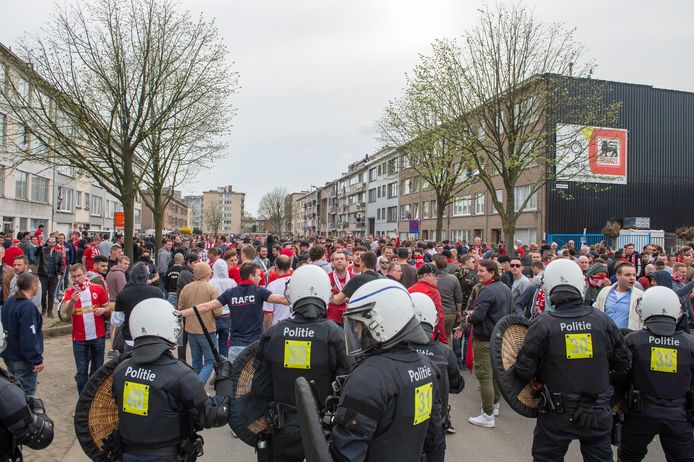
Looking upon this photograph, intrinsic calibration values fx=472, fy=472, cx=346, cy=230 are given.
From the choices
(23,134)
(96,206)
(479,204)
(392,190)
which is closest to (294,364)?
(23,134)

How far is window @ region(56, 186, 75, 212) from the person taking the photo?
37688 millimetres

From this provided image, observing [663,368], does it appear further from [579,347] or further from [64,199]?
[64,199]

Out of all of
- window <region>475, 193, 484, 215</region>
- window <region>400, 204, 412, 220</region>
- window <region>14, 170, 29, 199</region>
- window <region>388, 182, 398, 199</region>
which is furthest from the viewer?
window <region>388, 182, 398, 199</region>

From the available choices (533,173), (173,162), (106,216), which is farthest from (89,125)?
(106,216)

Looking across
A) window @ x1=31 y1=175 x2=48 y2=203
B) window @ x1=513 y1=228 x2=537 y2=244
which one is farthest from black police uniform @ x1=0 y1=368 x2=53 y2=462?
window @ x1=31 y1=175 x2=48 y2=203

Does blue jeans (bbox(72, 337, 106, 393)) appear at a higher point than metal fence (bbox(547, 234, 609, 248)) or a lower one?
lower

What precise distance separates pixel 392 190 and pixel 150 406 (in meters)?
60.0

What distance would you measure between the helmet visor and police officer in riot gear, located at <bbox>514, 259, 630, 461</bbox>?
1.93 m

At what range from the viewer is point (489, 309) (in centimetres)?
641

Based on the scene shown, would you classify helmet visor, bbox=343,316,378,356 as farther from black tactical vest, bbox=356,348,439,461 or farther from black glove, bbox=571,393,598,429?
black glove, bbox=571,393,598,429

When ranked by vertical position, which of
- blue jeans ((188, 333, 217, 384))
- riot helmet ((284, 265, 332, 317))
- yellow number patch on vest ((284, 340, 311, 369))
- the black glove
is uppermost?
riot helmet ((284, 265, 332, 317))

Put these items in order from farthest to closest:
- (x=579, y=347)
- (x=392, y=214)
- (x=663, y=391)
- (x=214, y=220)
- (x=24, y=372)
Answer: (x=214, y=220), (x=392, y=214), (x=24, y=372), (x=663, y=391), (x=579, y=347)

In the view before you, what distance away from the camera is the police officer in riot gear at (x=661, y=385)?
3.97m

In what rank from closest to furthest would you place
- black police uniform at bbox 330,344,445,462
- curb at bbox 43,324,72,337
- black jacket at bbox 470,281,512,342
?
1. black police uniform at bbox 330,344,445,462
2. black jacket at bbox 470,281,512,342
3. curb at bbox 43,324,72,337
